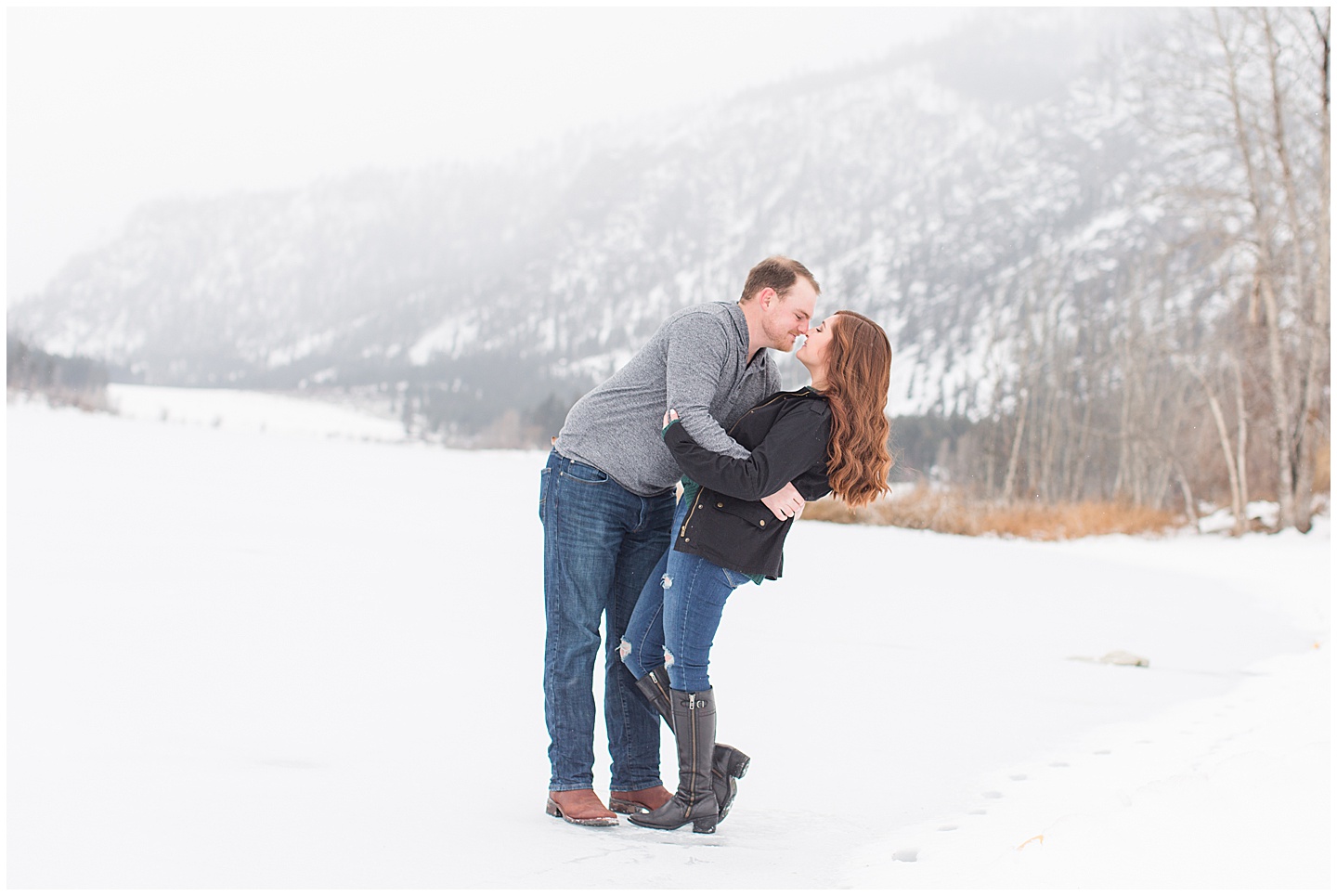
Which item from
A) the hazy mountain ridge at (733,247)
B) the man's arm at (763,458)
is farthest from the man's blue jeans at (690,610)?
the hazy mountain ridge at (733,247)

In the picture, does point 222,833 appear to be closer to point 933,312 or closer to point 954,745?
point 954,745

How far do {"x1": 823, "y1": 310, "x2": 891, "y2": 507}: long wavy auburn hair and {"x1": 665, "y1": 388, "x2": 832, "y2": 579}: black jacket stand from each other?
0.04 metres

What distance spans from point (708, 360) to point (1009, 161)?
159133 mm

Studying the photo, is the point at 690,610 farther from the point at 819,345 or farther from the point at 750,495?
the point at 819,345

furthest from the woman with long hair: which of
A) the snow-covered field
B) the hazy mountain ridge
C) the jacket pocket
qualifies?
the hazy mountain ridge

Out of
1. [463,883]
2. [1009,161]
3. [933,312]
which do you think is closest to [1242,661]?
[463,883]

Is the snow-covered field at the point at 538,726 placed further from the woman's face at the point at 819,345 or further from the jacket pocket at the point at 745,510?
the woman's face at the point at 819,345

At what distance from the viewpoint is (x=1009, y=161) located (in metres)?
149

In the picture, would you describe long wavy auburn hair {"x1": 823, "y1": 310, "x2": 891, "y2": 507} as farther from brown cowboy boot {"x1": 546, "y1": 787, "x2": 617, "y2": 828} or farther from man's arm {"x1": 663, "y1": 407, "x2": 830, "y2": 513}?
brown cowboy boot {"x1": 546, "y1": 787, "x2": 617, "y2": 828}

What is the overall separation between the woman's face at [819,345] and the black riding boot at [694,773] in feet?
3.12

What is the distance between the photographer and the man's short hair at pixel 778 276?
2.88 m

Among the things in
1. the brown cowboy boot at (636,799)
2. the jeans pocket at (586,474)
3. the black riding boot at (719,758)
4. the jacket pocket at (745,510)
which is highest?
the jeans pocket at (586,474)

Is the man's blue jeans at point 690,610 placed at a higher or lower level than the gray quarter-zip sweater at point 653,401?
lower

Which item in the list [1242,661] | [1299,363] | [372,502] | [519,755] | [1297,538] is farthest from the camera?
[1299,363]
